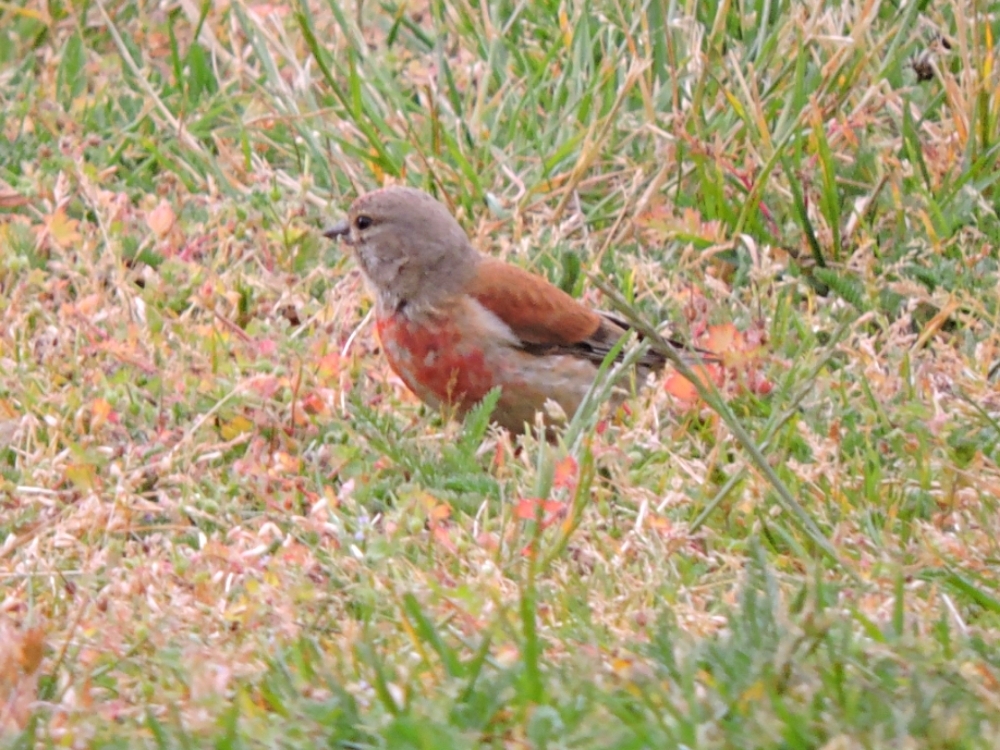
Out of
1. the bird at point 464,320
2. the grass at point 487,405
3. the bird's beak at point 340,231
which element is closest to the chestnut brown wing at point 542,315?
the bird at point 464,320

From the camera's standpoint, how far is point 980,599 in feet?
9.85

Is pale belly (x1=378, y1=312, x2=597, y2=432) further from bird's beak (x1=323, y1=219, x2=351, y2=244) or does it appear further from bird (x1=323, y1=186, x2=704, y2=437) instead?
bird's beak (x1=323, y1=219, x2=351, y2=244)

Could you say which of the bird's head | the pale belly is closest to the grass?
the pale belly

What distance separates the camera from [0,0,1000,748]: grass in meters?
2.72

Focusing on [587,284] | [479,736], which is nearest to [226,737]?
[479,736]

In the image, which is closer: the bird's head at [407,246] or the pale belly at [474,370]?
the pale belly at [474,370]

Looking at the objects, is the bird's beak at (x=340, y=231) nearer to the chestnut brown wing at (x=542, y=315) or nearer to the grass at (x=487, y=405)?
the grass at (x=487, y=405)

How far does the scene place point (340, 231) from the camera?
511 cm

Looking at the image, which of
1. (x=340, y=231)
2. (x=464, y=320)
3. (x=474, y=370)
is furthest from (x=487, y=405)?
(x=340, y=231)

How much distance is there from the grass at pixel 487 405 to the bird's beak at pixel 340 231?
232mm

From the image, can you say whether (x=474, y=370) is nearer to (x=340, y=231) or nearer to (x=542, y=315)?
(x=542, y=315)

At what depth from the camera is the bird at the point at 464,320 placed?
4.59m

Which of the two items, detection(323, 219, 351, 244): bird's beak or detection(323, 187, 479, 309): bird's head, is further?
detection(323, 219, 351, 244): bird's beak

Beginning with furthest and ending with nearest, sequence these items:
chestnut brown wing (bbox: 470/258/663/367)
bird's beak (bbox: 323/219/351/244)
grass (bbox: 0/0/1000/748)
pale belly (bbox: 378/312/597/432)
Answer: bird's beak (bbox: 323/219/351/244), chestnut brown wing (bbox: 470/258/663/367), pale belly (bbox: 378/312/597/432), grass (bbox: 0/0/1000/748)
